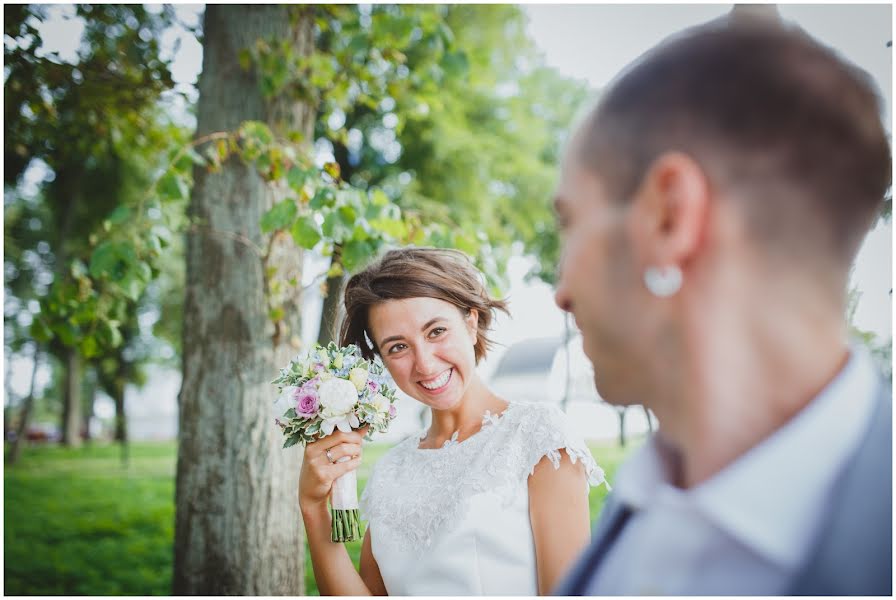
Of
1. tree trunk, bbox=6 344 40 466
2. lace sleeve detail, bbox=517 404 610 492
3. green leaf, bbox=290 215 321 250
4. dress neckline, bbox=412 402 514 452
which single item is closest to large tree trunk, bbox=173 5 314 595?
green leaf, bbox=290 215 321 250

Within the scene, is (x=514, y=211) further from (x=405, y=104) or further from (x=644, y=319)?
(x=644, y=319)

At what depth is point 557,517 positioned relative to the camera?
2107 millimetres

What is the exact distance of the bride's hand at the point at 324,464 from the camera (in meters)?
2.26

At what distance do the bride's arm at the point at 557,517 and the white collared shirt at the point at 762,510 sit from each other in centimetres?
115

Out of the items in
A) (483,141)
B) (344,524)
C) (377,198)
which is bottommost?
(344,524)

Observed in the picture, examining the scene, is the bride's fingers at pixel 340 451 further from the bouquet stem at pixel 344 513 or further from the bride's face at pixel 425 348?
the bride's face at pixel 425 348

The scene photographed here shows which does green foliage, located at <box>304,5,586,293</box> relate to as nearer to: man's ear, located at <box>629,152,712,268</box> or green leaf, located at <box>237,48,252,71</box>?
green leaf, located at <box>237,48,252,71</box>

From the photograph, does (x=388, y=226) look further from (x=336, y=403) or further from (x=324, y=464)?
(x=324, y=464)

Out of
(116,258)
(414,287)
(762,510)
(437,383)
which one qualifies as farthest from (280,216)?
(762,510)

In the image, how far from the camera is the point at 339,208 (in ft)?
9.88

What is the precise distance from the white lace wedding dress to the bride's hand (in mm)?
300

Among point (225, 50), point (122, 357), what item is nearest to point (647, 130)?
point (225, 50)

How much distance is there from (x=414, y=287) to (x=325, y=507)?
812 millimetres

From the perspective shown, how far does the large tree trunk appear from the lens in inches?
138
